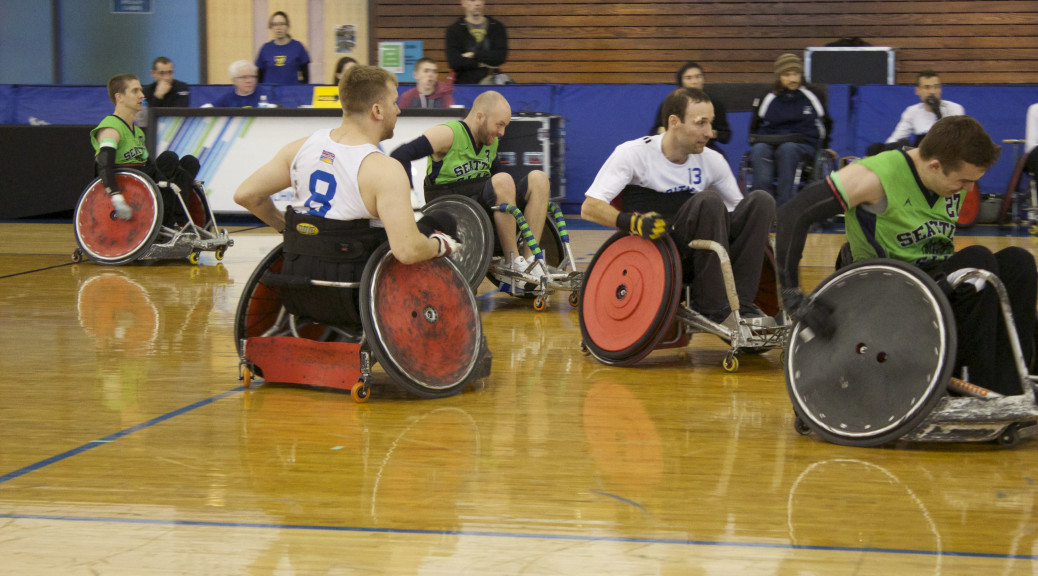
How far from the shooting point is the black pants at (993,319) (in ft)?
11.2

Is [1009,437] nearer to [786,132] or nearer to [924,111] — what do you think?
[786,132]

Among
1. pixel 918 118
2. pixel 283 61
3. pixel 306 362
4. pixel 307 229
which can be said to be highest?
pixel 283 61

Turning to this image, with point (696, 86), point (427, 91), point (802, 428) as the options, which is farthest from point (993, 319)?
point (427, 91)

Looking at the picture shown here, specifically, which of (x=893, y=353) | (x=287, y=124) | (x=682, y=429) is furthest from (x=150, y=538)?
(x=287, y=124)

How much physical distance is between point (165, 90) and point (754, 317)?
322 inches

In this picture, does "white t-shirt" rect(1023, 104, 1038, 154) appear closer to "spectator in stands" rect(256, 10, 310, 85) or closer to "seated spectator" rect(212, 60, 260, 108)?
"spectator in stands" rect(256, 10, 310, 85)

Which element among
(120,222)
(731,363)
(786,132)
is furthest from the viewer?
(786,132)

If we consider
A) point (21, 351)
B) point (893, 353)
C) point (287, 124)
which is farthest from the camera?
point (287, 124)

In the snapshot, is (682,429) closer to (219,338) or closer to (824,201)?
(824,201)

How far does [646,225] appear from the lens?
15.4ft

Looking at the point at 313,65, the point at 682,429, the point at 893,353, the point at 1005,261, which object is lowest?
the point at 682,429

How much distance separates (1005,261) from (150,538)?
2757 mm

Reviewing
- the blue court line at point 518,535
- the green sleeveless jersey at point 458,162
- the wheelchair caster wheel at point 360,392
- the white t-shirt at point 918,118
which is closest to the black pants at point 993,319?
the blue court line at point 518,535

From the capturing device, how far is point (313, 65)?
49.5 feet
